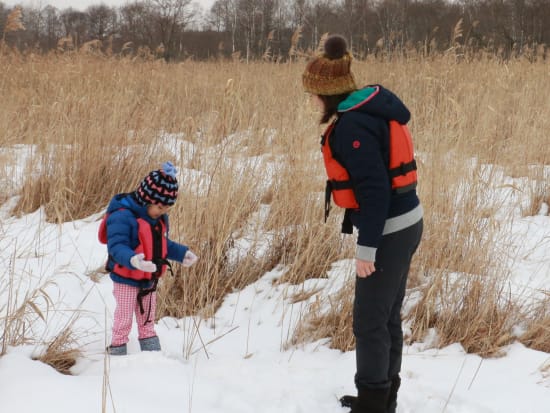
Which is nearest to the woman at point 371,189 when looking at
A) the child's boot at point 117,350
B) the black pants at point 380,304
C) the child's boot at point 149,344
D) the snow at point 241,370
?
the black pants at point 380,304

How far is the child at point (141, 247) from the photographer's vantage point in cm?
202

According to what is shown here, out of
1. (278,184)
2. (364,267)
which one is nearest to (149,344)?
(364,267)

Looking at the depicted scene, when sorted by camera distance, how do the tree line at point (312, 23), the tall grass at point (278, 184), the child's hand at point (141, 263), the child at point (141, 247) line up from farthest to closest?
the tree line at point (312, 23) → the tall grass at point (278, 184) → the child at point (141, 247) → the child's hand at point (141, 263)

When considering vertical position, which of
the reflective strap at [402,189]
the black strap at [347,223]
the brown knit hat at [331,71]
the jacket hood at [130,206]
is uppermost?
the brown knit hat at [331,71]

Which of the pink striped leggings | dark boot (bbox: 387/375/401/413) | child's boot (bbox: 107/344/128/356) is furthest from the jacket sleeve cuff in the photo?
child's boot (bbox: 107/344/128/356)

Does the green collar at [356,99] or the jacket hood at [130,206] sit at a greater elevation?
the green collar at [356,99]

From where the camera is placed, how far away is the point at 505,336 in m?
2.36

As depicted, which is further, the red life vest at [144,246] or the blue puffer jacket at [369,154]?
the red life vest at [144,246]

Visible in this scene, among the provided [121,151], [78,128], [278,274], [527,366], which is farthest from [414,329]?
[78,128]

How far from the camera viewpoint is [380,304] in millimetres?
1738

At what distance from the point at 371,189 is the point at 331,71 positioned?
1.39 ft

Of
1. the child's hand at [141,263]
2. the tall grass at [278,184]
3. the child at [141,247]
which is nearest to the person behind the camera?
the child's hand at [141,263]

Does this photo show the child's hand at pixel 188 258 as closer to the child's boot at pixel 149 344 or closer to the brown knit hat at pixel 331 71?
the child's boot at pixel 149 344

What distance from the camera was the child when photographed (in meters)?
2.02
